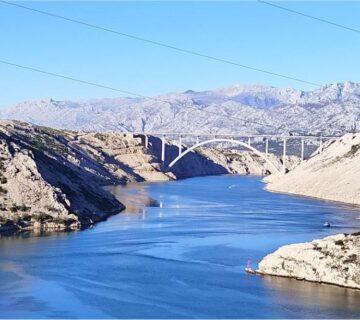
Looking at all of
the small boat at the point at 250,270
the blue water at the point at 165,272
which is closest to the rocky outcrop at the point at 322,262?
the small boat at the point at 250,270

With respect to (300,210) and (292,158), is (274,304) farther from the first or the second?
(292,158)

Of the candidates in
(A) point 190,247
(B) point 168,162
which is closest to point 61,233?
(A) point 190,247

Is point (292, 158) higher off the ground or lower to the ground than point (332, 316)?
higher

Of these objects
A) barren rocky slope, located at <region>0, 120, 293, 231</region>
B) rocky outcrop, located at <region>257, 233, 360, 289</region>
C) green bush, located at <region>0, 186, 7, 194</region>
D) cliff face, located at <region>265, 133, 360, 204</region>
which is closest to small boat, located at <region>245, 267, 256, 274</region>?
rocky outcrop, located at <region>257, 233, 360, 289</region>

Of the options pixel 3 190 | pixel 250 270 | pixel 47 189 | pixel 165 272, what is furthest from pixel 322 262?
pixel 3 190

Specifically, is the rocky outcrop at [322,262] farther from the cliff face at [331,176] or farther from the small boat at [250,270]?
the cliff face at [331,176]

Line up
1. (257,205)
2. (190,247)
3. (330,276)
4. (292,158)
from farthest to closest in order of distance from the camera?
(292,158), (257,205), (190,247), (330,276)

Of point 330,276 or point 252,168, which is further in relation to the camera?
point 252,168
